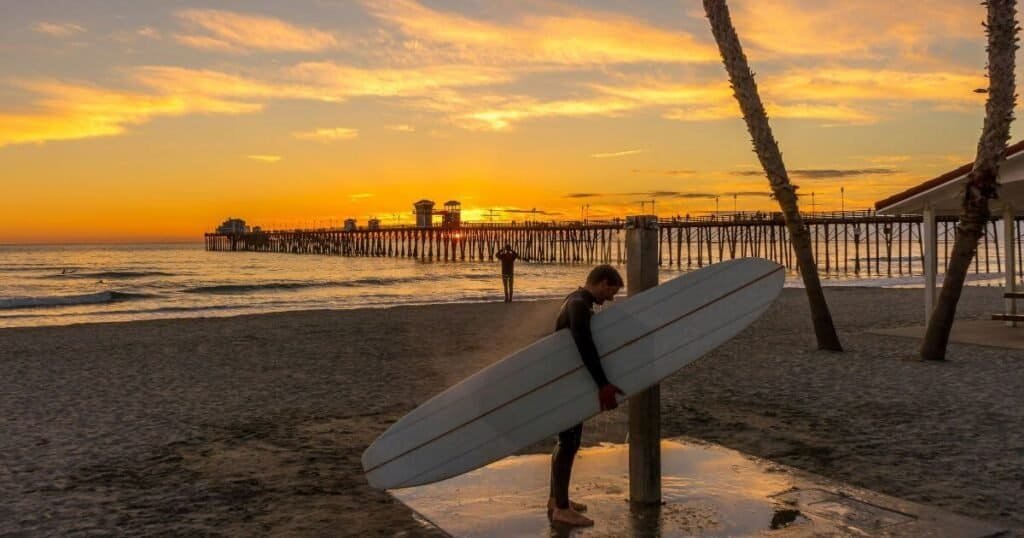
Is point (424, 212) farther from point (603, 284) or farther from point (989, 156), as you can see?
point (603, 284)

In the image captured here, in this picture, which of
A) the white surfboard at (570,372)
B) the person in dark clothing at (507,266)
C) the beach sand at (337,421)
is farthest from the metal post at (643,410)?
the person in dark clothing at (507,266)

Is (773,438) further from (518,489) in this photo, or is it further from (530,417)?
(530,417)

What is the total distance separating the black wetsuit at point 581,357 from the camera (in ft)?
14.4

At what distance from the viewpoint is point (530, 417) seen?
4527 millimetres

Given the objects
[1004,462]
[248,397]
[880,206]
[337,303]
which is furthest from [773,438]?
[337,303]

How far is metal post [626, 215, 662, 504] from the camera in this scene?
4902 millimetres

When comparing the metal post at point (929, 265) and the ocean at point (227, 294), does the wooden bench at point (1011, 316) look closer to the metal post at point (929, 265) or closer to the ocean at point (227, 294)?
the metal post at point (929, 265)

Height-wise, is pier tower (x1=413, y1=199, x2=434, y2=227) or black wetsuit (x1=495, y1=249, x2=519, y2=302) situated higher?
pier tower (x1=413, y1=199, x2=434, y2=227)

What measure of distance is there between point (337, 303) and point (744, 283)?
32.0 metres

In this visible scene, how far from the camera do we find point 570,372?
14.9 feet

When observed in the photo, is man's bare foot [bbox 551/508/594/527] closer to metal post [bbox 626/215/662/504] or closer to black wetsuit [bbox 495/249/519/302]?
metal post [bbox 626/215/662/504]

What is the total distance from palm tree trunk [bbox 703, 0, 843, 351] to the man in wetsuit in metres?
8.93

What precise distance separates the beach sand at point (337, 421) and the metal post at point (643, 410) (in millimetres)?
1396

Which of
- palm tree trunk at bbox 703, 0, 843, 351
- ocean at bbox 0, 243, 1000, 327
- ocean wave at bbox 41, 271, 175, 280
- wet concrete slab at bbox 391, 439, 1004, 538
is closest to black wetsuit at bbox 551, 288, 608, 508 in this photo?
wet concrete slab at bbox 391, 439, 1004, 538
